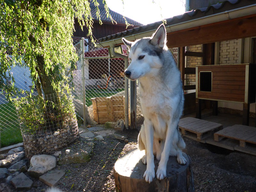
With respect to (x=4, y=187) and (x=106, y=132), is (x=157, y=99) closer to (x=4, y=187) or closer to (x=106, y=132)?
(x=4, y=187)

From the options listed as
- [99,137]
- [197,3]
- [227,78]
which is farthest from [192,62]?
[99,137]

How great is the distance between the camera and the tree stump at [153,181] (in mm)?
2070

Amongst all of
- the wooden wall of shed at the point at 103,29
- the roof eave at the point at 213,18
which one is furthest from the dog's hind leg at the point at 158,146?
the wooden wall of shed at the point at 103,29

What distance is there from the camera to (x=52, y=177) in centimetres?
364

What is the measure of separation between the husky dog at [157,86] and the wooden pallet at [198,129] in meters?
2.60

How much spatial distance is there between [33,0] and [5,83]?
1615 millimetres

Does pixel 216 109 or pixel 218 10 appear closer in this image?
pixel 218 10

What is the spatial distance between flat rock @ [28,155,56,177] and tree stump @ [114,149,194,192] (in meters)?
2.08

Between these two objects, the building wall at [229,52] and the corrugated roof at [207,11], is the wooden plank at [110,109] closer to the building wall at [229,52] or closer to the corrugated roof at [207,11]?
the corrugated roof at [207,11]

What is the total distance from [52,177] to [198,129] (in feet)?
10.8

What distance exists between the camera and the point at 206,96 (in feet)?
19.8

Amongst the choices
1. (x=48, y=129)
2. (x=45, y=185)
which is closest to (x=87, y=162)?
(x=45, y=185)

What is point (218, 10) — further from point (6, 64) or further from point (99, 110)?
point (99, 110)

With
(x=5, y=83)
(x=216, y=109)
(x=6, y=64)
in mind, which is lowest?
(x=216, y=109)
